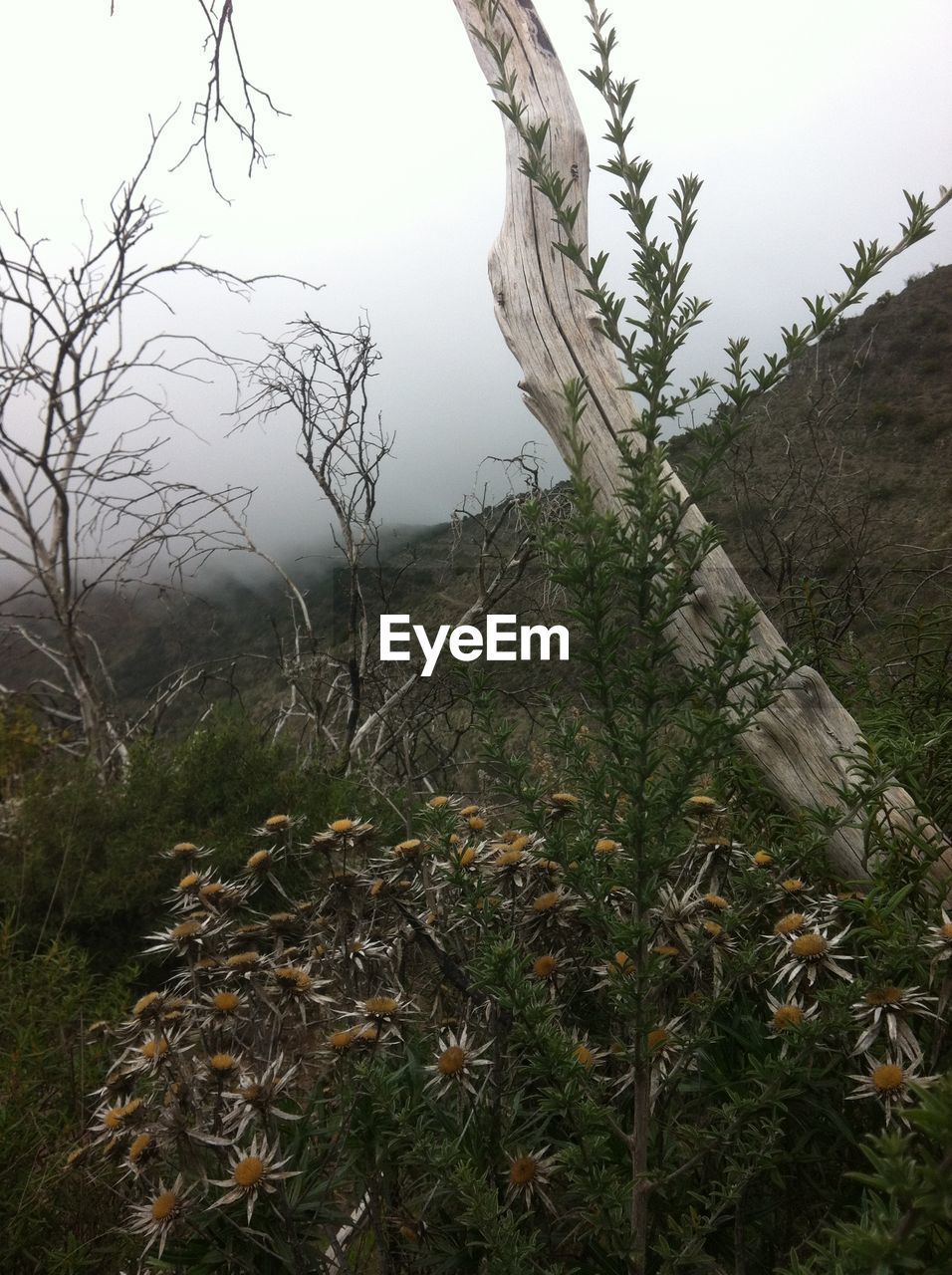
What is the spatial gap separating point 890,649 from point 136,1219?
272 centimetres

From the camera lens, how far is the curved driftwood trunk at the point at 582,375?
228cm

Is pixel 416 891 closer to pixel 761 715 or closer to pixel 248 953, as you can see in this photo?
pixel 248 953

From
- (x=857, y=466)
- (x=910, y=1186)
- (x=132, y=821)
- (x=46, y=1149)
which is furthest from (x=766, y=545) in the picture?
(x=910, y=1186)

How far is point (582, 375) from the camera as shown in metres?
2.75

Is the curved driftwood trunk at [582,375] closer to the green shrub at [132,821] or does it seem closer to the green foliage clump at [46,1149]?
the green foliage clump at [46,1149]

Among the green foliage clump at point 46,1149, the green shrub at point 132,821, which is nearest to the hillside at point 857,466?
the green shrub at point 132,821

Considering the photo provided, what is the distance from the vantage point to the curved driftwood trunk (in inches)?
89.8

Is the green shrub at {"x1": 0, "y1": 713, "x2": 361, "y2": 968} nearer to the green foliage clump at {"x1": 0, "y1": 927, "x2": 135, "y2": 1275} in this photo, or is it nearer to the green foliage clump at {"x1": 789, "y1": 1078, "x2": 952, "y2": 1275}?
the green foliage clump at {"x1": 0, "y1": 927, "x2": 135, "y2": 1275}

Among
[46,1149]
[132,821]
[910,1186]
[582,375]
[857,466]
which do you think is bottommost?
[46,1149]

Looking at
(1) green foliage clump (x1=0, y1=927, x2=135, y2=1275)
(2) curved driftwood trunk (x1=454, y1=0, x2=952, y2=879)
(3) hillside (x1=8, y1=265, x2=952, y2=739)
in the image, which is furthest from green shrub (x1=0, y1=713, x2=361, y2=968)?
(2) curved driftwood trunk (x1=454, y1=0, x2=952, y2=879)

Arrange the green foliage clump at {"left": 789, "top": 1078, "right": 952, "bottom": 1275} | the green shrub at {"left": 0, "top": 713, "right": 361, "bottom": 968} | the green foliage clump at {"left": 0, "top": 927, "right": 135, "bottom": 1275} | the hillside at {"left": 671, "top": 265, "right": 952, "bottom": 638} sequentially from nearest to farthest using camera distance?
the green foliage clump at {"left": 789, "top": 1078, "right": 952, "bottom": 1275} → the green foliage clump at {"left": 0, "top": 927, "right": 135, "bottom": 1275} → the green shrub at {"left": 0, "top": 713, "right": 361, "bottom": 968} → the hillside at {"left": 671, "top": 265, "right": 952, "bottom": 638}

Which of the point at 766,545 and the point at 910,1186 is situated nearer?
the point at 910,1186

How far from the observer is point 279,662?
220 inches

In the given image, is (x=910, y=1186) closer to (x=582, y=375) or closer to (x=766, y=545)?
(x=582, y=375)
